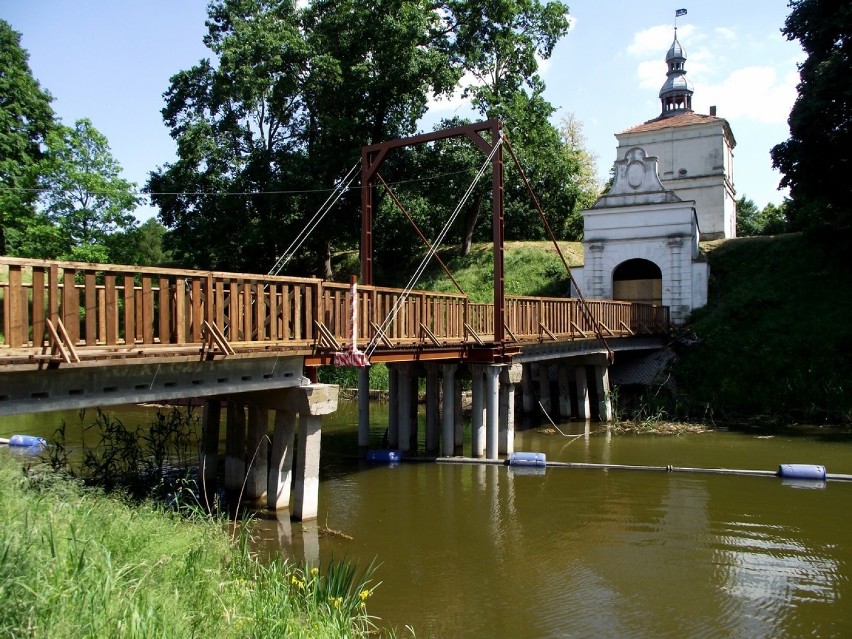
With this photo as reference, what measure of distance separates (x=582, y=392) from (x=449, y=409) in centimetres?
742

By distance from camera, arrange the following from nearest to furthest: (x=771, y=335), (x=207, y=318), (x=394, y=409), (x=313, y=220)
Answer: (x=207, y=318)
(x=394, y=409)
(x=771, y=335)
(x=313, y=220)

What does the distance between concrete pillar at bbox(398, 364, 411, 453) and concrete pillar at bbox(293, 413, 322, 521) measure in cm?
551

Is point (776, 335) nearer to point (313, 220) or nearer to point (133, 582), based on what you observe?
point (313, 220)

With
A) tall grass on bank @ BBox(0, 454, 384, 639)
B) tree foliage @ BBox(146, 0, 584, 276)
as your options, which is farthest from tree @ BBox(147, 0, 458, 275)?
tall grass on bank @ BBox(0, 454, 384, 639)

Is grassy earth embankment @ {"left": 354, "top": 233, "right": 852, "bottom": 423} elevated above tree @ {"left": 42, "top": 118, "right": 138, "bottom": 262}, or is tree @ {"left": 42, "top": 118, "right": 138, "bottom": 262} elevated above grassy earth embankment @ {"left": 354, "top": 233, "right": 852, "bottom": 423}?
tree @ {"left": 42, "top": 118, "right": 138, "bottom": 262}

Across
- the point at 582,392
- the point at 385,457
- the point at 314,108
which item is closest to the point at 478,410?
the point at 385,457

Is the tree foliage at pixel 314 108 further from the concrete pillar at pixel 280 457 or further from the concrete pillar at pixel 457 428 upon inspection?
the concrete pillar at pixel 280 457

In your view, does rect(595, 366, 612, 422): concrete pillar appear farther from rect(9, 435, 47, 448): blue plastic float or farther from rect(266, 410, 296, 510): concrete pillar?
rect(9, 435, 47, 448): blue plastic float

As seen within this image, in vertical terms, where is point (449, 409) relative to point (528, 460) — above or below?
above

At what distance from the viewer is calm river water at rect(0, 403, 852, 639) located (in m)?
7.70

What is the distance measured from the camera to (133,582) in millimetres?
5398

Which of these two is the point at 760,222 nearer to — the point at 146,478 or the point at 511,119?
the point at 511,119

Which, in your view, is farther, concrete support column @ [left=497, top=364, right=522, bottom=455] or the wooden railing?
concrete support column @ [left=497, top=364, right=522, bottom=455]

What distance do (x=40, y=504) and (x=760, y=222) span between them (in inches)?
1936
